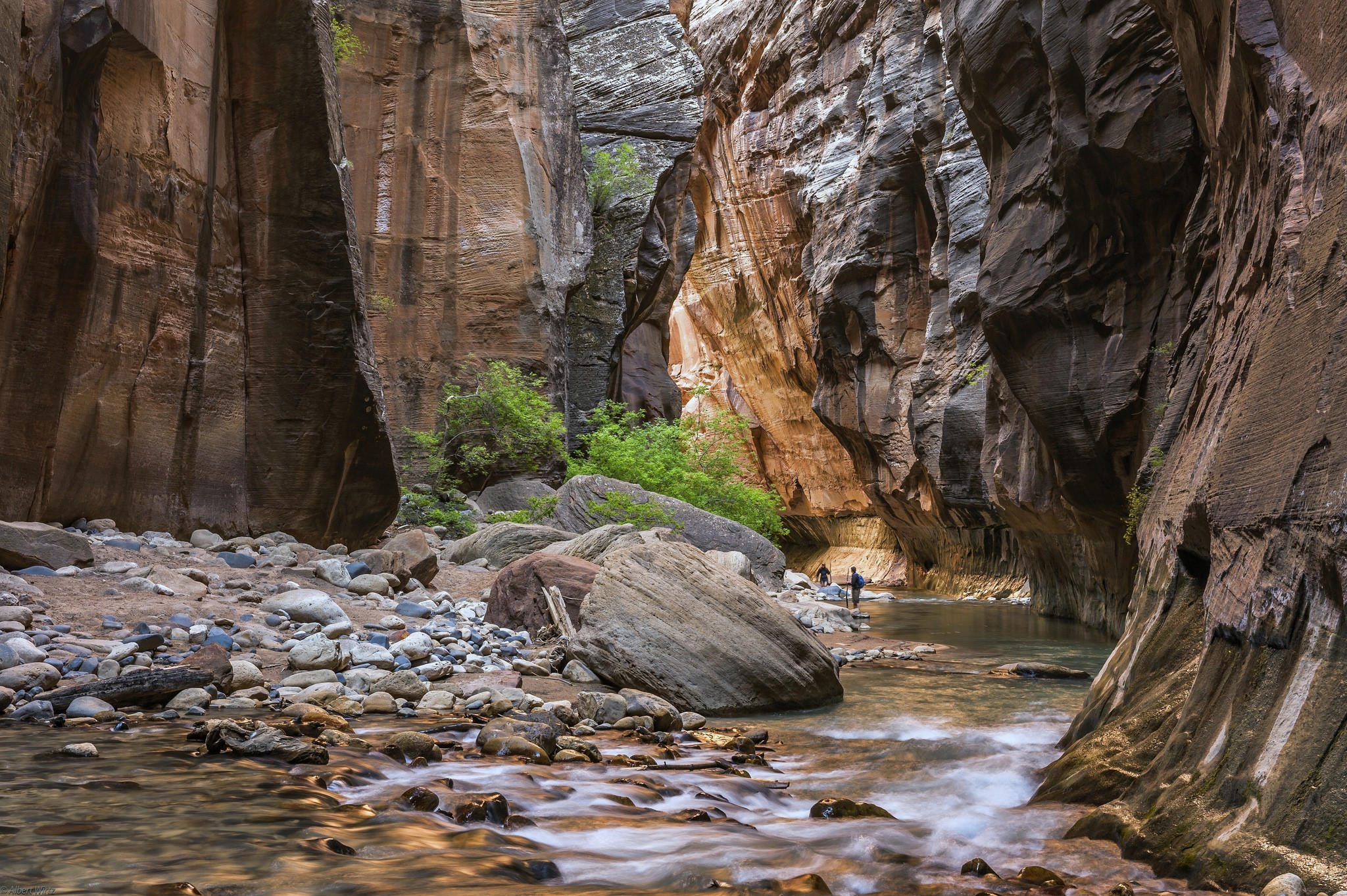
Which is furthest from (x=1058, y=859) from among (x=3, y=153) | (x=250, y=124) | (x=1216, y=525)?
(x=250, y=124)

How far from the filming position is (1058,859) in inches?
145

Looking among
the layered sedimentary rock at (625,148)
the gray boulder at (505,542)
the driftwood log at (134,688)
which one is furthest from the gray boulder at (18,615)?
the layered sedimentary rock at (625,148)

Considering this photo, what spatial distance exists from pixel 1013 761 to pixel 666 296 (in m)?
26.7

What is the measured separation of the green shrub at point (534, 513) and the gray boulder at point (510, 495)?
83cm

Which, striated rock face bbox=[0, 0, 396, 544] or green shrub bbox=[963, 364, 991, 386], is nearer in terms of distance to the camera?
striated rock face bbox=[0, 0, 396, 544]

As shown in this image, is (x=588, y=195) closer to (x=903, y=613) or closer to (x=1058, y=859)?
(x=903, y=613)

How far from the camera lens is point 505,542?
13.6 meters

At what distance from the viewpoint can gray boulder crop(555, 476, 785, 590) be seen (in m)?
17.0

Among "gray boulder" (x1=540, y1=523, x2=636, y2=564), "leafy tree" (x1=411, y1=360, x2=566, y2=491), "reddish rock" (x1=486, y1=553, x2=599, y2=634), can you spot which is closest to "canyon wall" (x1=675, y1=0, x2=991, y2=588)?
"leafy tree" (x1=411, y1=360, x2=566, y2=491)

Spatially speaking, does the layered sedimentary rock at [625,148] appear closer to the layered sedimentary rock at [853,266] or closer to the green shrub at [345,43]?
the layered sedimentary rock at [853,266]

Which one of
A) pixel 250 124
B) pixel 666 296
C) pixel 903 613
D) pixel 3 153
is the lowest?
pixel 903 613

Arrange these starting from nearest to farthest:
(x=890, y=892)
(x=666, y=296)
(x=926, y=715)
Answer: (x=890, y=892) → (x=926, y=715) → (x=666, y=296)

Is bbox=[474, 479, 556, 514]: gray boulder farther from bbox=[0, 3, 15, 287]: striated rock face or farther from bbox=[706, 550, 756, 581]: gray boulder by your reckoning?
bbox=[0, 3, 15, 287]: striated rock face

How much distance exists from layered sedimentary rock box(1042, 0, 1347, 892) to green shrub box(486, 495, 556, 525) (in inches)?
487
